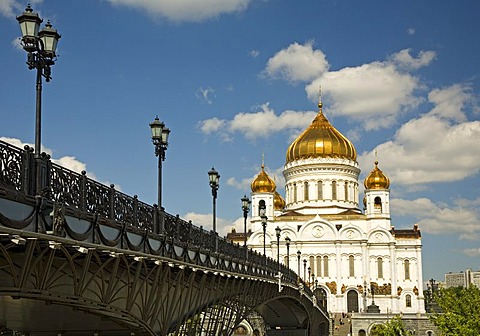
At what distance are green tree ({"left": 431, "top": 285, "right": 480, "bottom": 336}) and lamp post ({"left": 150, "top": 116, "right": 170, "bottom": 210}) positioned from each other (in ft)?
84.6

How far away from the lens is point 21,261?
12.7 meters

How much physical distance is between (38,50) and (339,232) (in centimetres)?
9200

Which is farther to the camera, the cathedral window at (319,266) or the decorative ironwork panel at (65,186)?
the cathedral window at (319,266)

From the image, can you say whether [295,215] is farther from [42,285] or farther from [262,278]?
[42,285]

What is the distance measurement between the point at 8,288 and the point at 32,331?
35.5ft

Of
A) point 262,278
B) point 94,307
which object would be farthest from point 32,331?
point 262,278

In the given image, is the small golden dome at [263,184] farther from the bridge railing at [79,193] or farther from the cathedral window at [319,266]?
the bridge railing at [79,193]

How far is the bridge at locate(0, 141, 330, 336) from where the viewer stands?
12.2 metres

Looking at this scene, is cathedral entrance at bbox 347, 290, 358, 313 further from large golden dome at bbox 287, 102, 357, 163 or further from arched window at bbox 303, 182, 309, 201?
large golden dome at bbox 287, 102, 357, 163

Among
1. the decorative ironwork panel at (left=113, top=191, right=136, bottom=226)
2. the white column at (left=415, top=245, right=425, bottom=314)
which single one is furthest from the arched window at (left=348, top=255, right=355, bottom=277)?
the decorative ironwork panel at (left=113, top=191, right=136, bottom=226)

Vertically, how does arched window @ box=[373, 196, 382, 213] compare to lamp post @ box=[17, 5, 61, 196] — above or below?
above

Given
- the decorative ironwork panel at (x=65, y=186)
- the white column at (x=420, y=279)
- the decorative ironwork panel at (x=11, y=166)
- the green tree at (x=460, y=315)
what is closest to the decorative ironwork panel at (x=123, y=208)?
the decorative ironwork panel at (x=65, y=186)

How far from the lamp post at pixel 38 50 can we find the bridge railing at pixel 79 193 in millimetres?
152

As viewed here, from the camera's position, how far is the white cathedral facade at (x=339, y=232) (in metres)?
102
